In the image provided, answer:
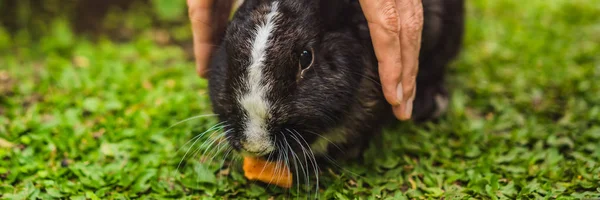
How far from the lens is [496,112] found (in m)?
4.30

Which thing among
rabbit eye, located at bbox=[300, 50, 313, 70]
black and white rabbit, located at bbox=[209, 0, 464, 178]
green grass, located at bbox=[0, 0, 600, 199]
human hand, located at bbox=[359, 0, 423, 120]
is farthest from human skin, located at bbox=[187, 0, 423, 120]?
green grass, located at bbox=[0, 0, 600, 199]

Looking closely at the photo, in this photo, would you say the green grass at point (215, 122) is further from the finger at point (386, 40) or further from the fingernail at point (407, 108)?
the finger at point (386, 40)

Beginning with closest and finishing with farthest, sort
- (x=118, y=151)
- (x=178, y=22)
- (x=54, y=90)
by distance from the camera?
(x=118, y=151) → (x=54, y=90) → (x=178, y=22)

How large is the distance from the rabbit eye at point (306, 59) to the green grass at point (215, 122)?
30.1 inches

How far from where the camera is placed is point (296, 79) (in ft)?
9.94

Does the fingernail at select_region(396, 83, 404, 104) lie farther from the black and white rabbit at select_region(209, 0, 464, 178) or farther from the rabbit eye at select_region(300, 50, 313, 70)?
the rabbit eye at select_region(300, 50, 313, 70)

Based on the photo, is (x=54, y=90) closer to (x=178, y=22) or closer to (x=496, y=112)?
(x=178, y=22)

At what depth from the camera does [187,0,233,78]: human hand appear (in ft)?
11.3

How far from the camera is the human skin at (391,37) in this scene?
2.97 m

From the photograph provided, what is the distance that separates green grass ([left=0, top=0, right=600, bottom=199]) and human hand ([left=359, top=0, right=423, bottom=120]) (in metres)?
0.58

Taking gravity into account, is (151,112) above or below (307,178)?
above

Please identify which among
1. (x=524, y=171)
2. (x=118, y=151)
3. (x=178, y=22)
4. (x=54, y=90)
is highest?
(x=178, y=22)

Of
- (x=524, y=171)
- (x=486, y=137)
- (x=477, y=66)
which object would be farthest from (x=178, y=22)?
(x=524, y=171)

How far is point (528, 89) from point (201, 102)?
2678 millimetres
